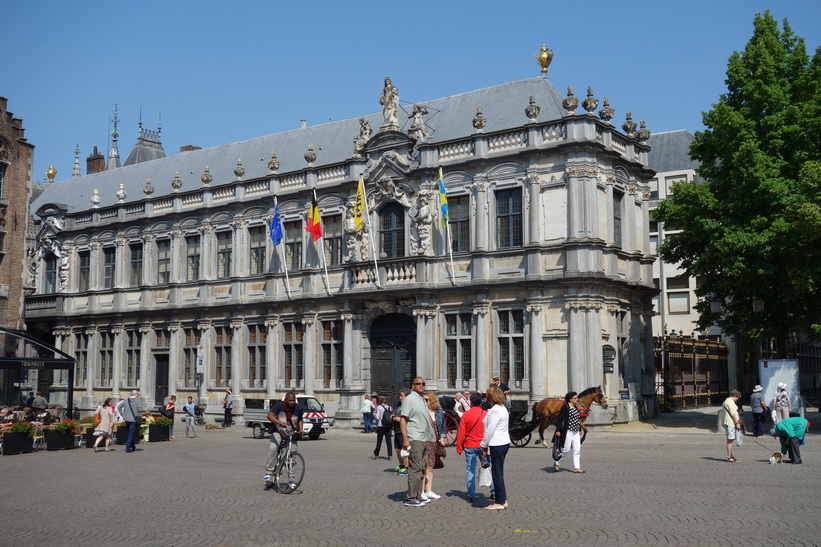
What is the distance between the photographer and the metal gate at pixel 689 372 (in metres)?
42.3

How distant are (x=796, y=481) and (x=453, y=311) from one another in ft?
66.7

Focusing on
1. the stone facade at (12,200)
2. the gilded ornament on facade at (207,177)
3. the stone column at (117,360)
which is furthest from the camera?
the stone column at (117,360)

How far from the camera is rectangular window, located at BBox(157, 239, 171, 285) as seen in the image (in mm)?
47625

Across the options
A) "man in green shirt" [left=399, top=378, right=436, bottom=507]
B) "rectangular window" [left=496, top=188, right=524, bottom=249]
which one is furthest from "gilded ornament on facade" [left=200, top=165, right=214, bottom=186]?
"man in green shirt" [left=399, top=378, right=436, bottom=507]

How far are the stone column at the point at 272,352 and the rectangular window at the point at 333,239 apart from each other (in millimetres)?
4127

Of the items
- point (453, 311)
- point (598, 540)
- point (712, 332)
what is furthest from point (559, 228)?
point (712, 332)

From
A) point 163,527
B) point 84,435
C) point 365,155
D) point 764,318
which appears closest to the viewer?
point 163,527

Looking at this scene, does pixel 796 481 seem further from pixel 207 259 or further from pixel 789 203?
pixel 207 259

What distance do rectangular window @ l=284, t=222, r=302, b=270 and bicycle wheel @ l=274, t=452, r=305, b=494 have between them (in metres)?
25.9

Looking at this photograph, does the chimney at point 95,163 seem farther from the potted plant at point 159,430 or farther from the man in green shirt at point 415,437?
the man in green shirt at point 415,437

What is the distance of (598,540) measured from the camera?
11.5 meters

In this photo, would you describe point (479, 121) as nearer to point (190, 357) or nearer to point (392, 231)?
point (392, 231)

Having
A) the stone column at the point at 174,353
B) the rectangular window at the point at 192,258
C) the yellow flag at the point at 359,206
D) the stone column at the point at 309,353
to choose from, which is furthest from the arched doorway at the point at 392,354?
the stone column at the point at 174,353

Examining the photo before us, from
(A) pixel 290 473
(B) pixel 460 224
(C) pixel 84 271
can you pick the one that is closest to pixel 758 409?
(B) pixel 460 224
